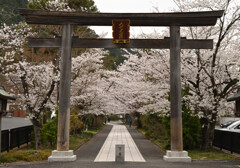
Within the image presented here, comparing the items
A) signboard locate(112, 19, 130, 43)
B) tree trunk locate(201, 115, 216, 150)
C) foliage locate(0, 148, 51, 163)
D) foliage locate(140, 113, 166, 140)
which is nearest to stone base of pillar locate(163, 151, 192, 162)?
tree trunk locate(201, 115, 216, 150)

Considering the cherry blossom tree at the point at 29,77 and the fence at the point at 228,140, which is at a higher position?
the cherry blossom tree at the point at 29,77

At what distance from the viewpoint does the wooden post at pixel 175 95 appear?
36.4 feet

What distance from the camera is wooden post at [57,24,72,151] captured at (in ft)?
36.4

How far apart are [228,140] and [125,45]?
317 inches

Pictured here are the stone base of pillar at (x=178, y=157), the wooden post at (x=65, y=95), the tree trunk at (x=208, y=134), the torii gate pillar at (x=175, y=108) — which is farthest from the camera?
the tree trunk at (x=208, y=134)

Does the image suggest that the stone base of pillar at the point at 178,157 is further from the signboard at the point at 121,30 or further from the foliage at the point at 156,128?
the foliage at the point at 156,128

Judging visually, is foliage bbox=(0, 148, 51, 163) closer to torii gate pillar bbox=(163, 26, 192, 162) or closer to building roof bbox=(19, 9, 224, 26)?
torii gate pillar bbox=(163, 26, 192, 162)

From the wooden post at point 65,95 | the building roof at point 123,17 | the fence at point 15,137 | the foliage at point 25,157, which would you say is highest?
the building roof at point 123,17

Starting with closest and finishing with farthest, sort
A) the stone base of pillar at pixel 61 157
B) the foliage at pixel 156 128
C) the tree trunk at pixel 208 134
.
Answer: the stone base of pillar at pixel 61 157 < the tree trunk at pixel 208 134 < the foliage at pixel 156 128

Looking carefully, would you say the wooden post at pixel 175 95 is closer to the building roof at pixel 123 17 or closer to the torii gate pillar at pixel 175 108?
the torii gate pillar at pixel 175 108

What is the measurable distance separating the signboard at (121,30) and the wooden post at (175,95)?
1.96 metres

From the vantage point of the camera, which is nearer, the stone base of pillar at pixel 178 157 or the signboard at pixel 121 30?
the stone base of pillar at pixel 178 157

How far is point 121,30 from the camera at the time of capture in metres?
11.5

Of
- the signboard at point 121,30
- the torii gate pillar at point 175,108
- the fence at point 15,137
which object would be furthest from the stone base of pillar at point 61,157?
the signboard at point 121,30
